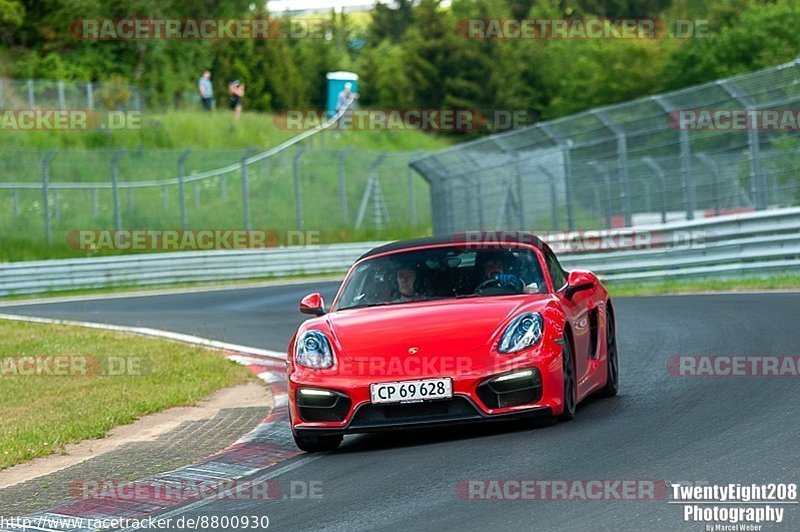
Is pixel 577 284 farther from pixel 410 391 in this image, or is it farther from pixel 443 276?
pixel 410 391

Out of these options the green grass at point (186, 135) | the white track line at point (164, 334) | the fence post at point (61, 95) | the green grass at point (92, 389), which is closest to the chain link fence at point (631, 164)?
the white track line at point (164, 334)

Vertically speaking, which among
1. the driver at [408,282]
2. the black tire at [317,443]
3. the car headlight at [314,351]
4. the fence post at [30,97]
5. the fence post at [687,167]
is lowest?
the black tire at [317,443]

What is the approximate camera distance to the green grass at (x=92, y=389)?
34.9 ft

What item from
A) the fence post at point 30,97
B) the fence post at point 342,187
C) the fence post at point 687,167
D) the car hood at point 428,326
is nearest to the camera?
the car hood at point 428,326

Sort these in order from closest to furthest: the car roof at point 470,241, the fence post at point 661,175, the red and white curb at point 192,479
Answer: the red and white curb at point 192,479
the car roof at point 470,241
the fence post at point 661,175

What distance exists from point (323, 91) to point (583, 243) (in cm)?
6396

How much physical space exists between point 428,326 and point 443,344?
238mm

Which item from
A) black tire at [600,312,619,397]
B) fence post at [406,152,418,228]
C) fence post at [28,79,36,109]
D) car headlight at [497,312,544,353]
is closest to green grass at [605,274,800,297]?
black tire at [600,312,619,397]

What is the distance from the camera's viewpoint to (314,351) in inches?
347

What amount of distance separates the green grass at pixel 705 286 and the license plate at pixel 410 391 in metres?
11.1

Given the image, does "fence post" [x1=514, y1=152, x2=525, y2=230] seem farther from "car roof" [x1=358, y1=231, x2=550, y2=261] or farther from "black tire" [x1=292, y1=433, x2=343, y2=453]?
"black tire" [x1=292, y1=433, x2=343, y2=453]

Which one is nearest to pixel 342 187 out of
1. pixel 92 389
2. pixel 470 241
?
pixel 92 389

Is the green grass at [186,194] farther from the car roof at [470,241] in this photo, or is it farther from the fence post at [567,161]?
the car roof at [470,241]

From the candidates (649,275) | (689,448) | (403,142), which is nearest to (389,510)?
(689,448)
